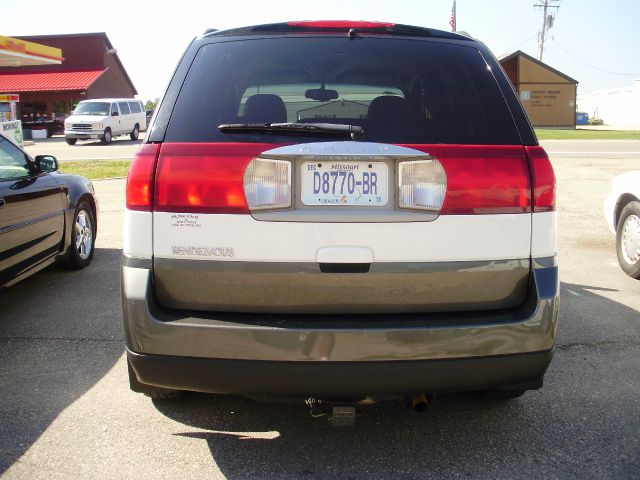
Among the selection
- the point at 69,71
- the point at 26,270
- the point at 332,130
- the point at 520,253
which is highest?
the point at 69,71

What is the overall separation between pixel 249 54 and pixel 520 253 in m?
1.44

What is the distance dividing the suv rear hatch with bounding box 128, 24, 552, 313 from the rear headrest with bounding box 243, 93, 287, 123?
27 millimetres

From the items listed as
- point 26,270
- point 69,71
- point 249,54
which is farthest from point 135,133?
point 249,54

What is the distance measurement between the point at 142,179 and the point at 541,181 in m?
1.60

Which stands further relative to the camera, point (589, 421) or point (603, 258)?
point (603, 258)

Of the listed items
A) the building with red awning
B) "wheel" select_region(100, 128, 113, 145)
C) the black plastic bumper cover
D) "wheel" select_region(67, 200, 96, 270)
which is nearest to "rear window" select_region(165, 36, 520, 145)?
the black plastic bumper cover

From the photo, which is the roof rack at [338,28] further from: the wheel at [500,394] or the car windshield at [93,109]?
the car windshield at [93,109]

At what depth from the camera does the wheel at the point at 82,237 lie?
242 inches

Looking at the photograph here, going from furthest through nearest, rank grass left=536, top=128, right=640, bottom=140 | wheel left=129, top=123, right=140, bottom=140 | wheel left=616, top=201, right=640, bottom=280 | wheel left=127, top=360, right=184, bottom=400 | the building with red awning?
the building with red awning, wheel left=129, top=123, right=140, bottom=140, grass left=536, top=128, right=640, bottom=140, wheel left=616, top=201, right=640, bottom=280, wheel left=127, top=360, right=184, bottom=400

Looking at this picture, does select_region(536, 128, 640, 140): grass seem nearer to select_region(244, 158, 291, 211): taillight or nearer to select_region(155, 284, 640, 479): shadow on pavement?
select_region(155, 284, 640, 479): shadow on pavement

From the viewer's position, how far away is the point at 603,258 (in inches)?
266

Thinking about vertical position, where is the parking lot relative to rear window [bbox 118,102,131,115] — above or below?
below

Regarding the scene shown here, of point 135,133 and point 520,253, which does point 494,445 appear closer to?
point 520,253

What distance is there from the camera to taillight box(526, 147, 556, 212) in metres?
2.52
